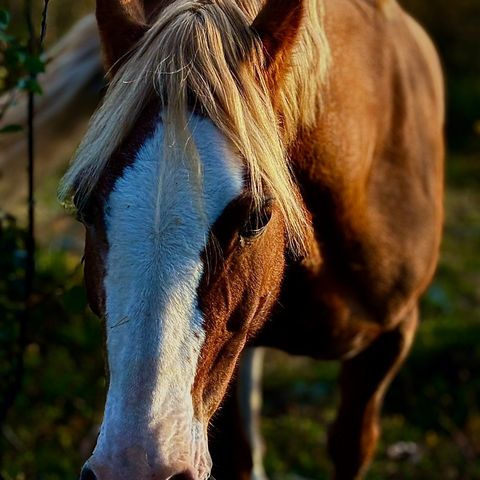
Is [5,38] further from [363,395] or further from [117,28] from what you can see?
[363,395]

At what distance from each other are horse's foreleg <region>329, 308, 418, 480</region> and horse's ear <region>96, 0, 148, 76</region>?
160cm

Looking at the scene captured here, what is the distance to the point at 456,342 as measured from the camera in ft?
17.7

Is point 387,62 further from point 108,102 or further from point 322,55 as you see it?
point 108,102

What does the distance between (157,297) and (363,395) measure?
1827 millimetres

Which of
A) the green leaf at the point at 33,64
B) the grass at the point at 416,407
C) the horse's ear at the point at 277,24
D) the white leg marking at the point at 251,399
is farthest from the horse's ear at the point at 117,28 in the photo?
the grass at the point at 416,407

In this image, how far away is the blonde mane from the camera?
7.13 ft

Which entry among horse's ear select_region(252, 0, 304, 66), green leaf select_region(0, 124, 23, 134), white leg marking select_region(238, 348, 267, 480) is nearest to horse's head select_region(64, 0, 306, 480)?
horse's ear select_region(252, 0, 304, 66)

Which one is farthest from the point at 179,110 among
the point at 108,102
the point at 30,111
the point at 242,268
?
the point at 30,111

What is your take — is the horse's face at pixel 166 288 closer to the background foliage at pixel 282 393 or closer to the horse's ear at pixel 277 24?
the horse's ear at pixel 277 24

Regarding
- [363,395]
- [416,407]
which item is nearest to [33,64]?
[363,395]

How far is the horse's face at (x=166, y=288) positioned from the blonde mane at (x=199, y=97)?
34mm

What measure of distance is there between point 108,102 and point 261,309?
61 cm

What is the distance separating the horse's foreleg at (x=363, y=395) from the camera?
3.61 meters

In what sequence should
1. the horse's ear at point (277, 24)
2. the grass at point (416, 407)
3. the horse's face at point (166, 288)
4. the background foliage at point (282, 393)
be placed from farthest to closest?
the grass at point (416, 407), the background foliage at point (282, 393), the horse's ear at point (277, 24), the horse's face at point (166, 288)
